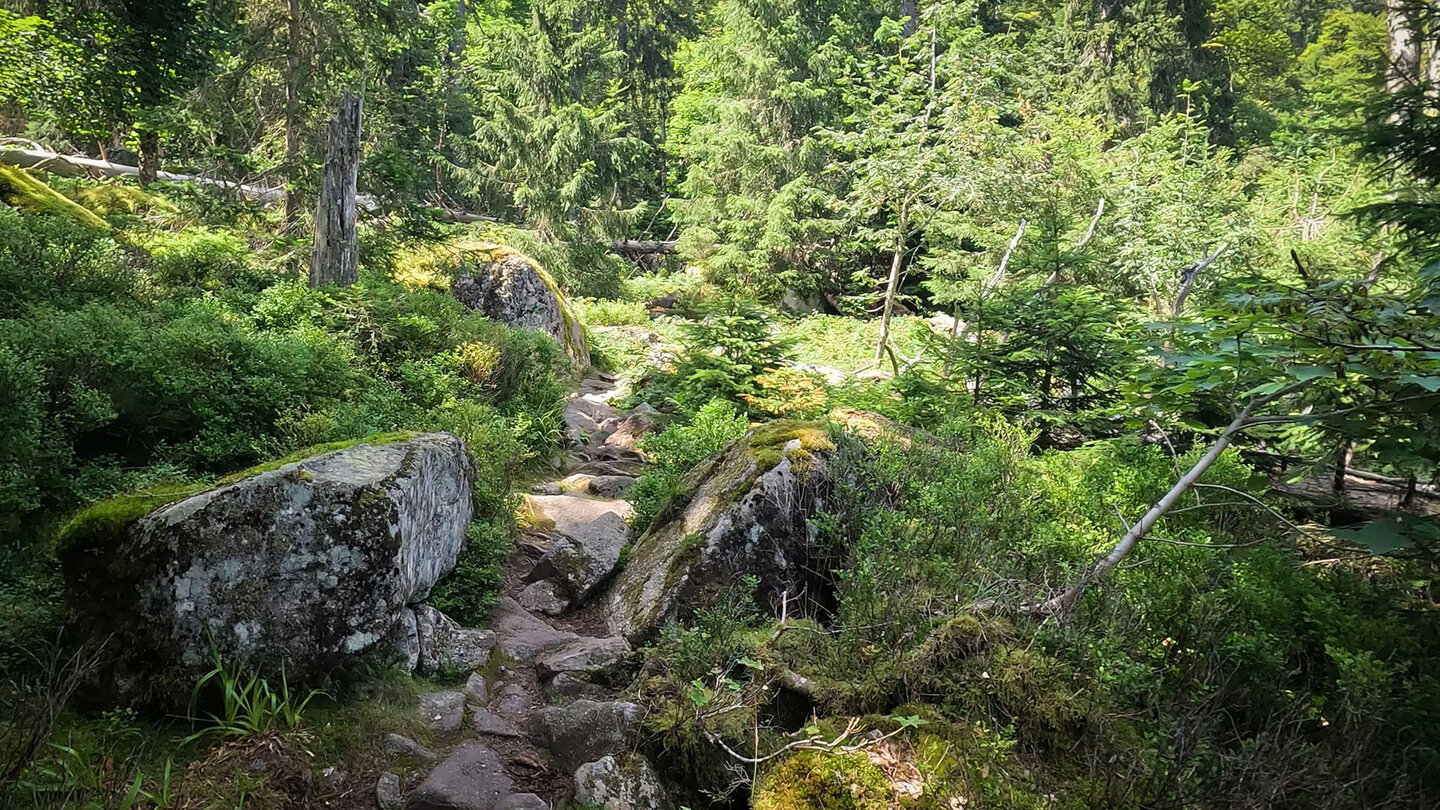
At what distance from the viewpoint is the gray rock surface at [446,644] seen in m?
4.40

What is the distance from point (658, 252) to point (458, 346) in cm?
1958

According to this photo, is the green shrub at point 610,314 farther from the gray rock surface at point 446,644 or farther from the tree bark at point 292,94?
the gray rock surface at point 446,644

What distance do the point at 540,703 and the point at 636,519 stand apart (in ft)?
8.03

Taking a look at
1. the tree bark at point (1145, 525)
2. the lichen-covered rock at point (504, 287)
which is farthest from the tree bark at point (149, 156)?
the tree bark at point (1145, 525)

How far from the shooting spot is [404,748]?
3.71 meters

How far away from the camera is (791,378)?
984 centimetres

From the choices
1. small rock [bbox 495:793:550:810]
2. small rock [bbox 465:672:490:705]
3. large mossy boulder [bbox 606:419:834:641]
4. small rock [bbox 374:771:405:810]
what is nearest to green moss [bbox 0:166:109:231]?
small rock [bbox 465:672:490:705]

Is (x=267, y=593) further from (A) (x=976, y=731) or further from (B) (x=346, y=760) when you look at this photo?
(A) (x=976, y=731)

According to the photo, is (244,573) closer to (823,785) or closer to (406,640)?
(406,640)

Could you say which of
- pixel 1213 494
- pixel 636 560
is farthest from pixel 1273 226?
pixel 636 560

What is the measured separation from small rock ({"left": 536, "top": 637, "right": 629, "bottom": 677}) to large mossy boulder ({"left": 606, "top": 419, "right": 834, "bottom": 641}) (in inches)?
9.4

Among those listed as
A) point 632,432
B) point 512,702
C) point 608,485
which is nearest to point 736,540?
point 512,702

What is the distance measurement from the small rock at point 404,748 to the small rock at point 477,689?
0.53m

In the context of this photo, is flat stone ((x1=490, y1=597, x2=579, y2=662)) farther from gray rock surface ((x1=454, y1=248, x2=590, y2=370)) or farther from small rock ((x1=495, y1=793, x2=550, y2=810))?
gray rock surface ((x1=454, y1=248, x2=590, y2=370))
